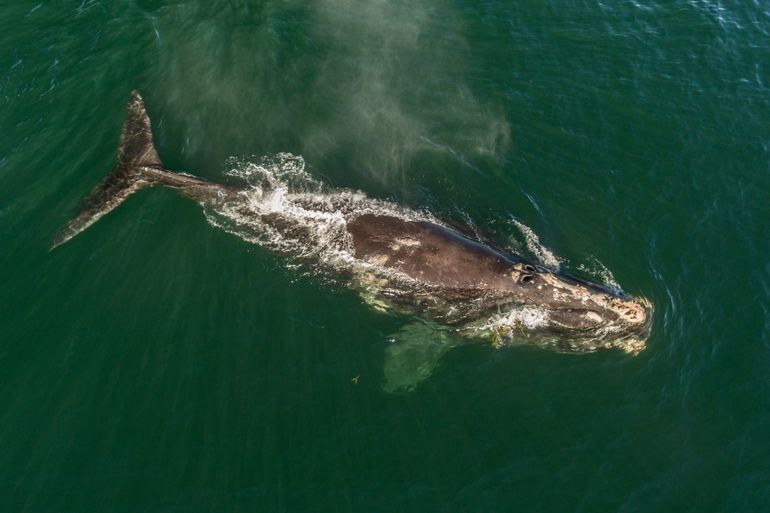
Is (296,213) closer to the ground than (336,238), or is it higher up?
higher up

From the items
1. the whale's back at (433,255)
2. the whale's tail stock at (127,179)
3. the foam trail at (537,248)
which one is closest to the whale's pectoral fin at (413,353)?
the whale's back at (433,255)

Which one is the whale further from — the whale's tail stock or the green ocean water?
the green ocean water

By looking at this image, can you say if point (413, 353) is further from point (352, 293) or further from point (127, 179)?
point (127, 179)

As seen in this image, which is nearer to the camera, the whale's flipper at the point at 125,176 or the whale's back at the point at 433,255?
the whale's back at the point at 433,255

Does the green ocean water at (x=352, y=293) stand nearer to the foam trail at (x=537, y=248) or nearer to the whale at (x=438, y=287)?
the foam trail at (x=537, y=248)

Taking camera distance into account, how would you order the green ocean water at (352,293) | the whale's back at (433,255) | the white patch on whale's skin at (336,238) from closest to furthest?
the green ocean water at (352,293), the white patch on whale's skin at (336,238), the whale's back at (433,255)

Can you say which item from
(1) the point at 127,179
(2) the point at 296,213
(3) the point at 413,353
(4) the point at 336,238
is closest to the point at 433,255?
(3) the point at 413,353
